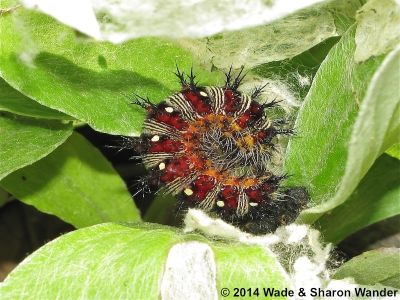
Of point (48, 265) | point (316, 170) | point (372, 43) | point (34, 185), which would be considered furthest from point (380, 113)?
point (34, 185)

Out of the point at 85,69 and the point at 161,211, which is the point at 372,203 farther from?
the point at 85,69

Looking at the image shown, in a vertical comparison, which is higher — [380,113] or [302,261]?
[380,113]

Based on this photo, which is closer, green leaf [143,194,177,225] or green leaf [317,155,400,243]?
green leaf [317,155,400,243]

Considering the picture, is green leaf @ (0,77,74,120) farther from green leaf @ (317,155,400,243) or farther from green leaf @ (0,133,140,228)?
green leaf @ (317,155,400,243)

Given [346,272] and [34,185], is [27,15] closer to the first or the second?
[34,185]

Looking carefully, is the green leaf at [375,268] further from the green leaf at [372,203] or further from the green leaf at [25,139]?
the green leaf at [25,139]

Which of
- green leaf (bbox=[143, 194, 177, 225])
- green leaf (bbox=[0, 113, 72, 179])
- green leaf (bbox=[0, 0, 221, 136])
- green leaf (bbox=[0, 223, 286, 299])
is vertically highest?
green leaf (bbox=[0, 0, 221, 136])

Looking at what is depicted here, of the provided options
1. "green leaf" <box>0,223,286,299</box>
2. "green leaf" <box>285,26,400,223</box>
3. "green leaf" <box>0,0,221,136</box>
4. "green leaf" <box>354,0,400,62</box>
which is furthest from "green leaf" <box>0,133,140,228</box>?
"green leaf" <box>354,0,400,62</box>
